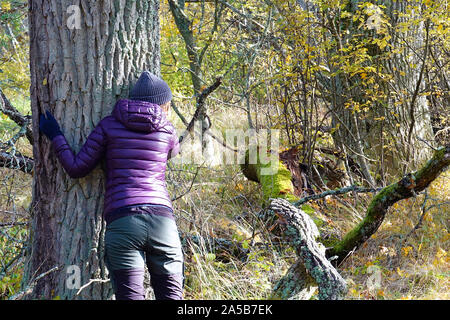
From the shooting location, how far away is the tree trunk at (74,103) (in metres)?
3.19

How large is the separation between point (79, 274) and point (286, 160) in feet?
10.9

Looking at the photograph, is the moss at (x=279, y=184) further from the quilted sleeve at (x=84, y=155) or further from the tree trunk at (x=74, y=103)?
the quilted sleeve at (x=84, y=155)

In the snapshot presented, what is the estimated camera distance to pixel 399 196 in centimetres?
405

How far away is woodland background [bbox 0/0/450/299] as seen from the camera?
13.2ft

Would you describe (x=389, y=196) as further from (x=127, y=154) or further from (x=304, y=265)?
(x=127, y=154)

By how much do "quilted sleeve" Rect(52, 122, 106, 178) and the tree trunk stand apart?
0.15 m

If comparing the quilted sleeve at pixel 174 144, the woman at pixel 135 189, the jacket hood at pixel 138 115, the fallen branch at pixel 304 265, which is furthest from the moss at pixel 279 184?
the jacket hood at pixel 138 115

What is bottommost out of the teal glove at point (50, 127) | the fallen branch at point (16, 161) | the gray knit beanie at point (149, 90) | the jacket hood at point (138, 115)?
the fallen branch at point (16, 161)

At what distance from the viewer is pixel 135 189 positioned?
115 inches

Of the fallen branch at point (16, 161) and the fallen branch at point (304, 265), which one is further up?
the fallen branch at point (16, 161)

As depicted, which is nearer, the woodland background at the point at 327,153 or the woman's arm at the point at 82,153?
the woman's arm at the point at 82,153

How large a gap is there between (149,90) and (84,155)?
0.58 metres

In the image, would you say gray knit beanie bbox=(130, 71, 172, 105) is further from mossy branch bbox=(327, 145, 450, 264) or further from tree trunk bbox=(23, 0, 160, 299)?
mossy branch bbox=(327, 145, 450, 264)
